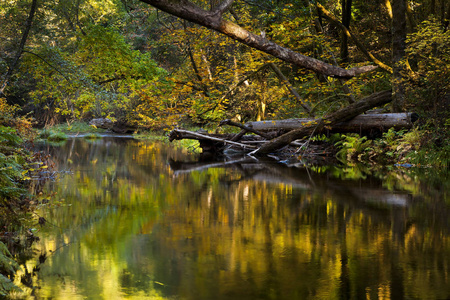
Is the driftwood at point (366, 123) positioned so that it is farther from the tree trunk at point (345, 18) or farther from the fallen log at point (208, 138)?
the tree trunk at point (345, 18)

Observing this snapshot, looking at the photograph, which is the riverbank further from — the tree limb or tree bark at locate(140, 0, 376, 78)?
tree bark at locate(140, 0, 376, 78)

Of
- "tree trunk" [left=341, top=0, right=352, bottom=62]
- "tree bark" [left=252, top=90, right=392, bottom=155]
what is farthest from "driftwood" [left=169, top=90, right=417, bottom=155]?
"tree trunk" [left=341, top=0, right=352, bottom=62]

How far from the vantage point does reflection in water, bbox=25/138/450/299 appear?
144 inches

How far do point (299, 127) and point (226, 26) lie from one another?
427 inches

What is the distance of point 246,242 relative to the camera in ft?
16.6

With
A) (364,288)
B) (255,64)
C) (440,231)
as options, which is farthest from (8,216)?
(255,64)

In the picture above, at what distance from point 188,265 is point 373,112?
13.5 m

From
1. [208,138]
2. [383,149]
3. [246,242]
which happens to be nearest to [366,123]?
[383,149]

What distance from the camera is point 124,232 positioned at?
5562mm

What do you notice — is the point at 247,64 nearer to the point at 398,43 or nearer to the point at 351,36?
the point at 351,36

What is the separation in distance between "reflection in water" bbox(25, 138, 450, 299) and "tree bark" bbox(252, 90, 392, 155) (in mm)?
5624

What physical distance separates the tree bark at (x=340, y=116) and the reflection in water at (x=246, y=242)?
562 cm

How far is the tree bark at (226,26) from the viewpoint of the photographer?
5816 mm

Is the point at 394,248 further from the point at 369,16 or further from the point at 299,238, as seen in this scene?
the point at 369,16
